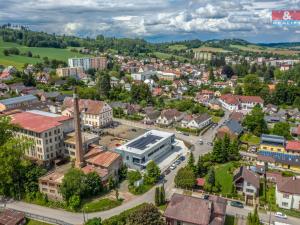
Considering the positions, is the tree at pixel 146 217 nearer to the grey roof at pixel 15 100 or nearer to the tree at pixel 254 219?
the tree at pixel 254 219

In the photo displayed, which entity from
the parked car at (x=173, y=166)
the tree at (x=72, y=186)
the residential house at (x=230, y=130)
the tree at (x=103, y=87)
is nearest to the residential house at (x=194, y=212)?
the tree at (x=72, y=186)

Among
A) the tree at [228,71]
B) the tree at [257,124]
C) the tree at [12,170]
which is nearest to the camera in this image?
the tree at [12,170]

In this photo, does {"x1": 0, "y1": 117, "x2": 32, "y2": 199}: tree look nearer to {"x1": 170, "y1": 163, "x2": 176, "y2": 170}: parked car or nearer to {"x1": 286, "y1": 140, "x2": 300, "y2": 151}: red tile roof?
{"x1": 170, "y1": 163, "x2": 176, "y2": 170}: parked car

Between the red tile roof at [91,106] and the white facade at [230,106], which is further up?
the red tile roof at [91,106]

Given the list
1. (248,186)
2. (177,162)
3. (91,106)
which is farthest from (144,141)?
(91,106)

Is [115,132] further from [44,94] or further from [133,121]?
[44,94]

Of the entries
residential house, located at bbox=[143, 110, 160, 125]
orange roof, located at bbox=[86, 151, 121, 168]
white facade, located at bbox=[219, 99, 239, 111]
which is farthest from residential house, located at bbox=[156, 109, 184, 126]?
orange roof, located at bbox=[86, 151, 121, 168]

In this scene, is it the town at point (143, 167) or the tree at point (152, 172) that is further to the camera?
the tree at point (152, 172)
